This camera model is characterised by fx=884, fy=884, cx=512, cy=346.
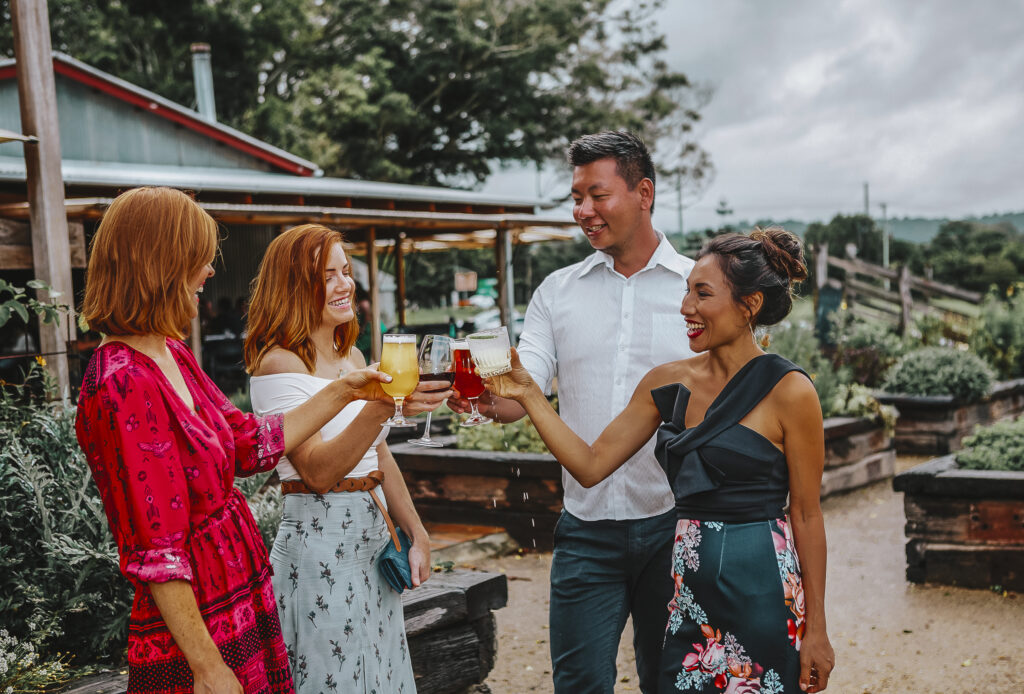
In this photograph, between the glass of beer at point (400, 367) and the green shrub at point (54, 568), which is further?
the green shrub at point (54, 568)

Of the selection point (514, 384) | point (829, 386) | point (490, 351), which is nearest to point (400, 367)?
point (490, 351)

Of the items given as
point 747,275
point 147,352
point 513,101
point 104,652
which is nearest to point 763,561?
point 747,275

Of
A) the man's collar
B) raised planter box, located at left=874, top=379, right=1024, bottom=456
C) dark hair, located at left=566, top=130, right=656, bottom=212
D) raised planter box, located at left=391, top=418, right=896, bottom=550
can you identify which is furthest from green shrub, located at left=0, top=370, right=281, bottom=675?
raised planter box, located at left=874, top=379, right=1024, bottom=456

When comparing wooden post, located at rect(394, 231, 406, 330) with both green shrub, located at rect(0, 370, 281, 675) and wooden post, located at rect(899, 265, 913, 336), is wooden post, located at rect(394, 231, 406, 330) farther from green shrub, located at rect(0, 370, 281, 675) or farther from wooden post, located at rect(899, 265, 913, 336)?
green shrub, located at rect(0, 370, 281, 675)

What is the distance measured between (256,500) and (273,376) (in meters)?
1.77

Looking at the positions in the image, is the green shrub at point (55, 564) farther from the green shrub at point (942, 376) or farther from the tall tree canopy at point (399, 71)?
the tall tree canopy at point (399, 71)

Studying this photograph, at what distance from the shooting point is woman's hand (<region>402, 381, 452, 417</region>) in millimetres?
2145

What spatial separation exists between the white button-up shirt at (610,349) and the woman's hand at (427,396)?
23.5 inches

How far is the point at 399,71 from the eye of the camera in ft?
83.8

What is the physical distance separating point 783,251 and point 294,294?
4.26ft

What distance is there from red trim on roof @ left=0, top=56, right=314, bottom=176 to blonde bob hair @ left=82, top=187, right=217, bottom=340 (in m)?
13.4

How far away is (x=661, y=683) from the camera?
2162 millimetres

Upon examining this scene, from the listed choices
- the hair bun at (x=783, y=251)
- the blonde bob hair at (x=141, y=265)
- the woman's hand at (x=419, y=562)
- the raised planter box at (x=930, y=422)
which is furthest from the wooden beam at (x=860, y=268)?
the blonde bob hair at (x=141, y=265)

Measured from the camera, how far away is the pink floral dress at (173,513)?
64.4 inches
